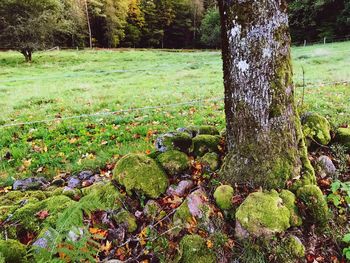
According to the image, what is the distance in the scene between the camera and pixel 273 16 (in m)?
2.65

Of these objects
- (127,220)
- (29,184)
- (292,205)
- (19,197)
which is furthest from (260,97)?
(29,184)

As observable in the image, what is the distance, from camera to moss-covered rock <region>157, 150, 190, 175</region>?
3.24 meters

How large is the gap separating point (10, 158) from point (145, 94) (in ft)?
19.6

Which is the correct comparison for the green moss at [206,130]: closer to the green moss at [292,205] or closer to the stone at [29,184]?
the green moss at [292,205]

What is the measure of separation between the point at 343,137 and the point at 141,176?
2684mm

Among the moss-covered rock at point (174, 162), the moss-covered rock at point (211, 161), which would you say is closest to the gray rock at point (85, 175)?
the moss-covered rock at point (174, 162)

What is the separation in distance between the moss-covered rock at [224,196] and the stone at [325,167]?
4.03 ft

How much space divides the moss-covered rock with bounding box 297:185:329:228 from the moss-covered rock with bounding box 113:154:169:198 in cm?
142

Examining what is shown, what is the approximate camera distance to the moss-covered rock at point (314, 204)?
2637 mm

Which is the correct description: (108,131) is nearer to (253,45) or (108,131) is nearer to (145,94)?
(253,45)

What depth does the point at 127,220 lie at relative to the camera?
8.93ft

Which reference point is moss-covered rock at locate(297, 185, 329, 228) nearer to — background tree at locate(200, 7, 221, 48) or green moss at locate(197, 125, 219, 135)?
green moss at locate(197, 125, 219, 135)

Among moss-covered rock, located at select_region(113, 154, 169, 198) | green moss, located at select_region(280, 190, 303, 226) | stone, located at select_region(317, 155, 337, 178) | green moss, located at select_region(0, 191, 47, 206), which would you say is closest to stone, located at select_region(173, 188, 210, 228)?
moss-covered rock, located at select_region(113, 154, 169, 198)

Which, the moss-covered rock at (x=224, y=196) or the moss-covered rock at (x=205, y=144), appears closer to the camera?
the moss-covered rock at (x=224, y=196)
